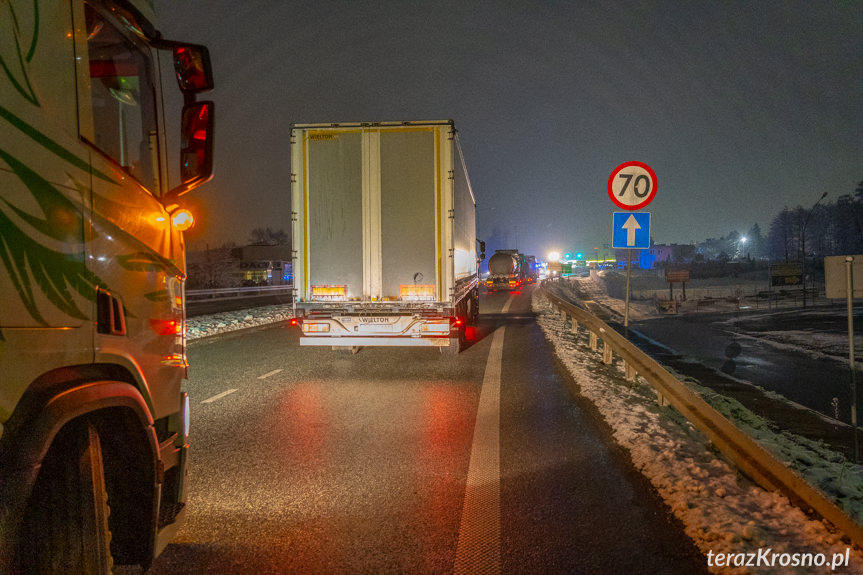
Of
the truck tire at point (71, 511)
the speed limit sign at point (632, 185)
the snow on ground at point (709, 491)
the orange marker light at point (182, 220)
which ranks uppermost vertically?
the speed limit sign at point (632, 185)

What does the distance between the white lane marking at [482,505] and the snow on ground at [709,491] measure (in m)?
1.23

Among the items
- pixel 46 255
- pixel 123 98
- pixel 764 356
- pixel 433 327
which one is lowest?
pixel 764 356

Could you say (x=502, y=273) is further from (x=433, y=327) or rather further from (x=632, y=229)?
(x=632, y=229)

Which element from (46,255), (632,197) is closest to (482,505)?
(46,255)

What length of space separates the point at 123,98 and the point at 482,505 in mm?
3469

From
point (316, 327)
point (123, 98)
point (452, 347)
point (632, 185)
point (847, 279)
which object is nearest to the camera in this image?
point (123, 98)

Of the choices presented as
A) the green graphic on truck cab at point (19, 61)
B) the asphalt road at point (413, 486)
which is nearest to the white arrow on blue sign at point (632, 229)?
the asphalt road at point (413, 486)

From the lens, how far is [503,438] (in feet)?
19.8

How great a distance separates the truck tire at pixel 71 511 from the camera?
2.13 meters

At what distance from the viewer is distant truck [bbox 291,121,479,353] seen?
10.1 m

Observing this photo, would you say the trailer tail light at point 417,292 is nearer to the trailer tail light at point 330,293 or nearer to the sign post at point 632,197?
the trailer tail light at point 330,293

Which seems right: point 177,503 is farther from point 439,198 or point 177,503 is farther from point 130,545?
point 439,198

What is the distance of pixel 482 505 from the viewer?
4.23 meters

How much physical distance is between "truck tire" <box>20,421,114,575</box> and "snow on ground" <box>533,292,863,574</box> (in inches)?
122
